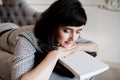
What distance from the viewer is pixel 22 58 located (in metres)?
0.95

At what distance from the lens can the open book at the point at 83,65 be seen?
0.88m

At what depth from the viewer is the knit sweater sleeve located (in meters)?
0.93

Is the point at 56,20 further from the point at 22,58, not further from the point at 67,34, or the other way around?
the point at 22,58

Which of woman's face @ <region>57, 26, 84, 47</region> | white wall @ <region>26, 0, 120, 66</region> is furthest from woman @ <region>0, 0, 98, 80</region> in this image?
white wall @ <region>26, 0, 120, 66</region>

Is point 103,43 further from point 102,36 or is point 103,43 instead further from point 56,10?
point 56,10

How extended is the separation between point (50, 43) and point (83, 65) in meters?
0.23

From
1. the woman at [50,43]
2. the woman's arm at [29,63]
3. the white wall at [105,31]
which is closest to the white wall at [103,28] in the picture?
the white wall at [105,31]

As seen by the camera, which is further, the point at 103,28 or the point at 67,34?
the point at 103,28

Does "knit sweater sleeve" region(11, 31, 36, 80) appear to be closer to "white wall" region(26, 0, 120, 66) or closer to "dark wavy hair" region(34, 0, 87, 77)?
"dark wavy hair" region(34, 0, 87, 77)

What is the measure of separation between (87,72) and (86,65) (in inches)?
2.9

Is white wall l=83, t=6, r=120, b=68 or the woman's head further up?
the woman's head

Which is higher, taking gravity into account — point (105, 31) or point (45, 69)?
point (45, 69)

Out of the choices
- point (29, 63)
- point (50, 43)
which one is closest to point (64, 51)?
point (50, 43)

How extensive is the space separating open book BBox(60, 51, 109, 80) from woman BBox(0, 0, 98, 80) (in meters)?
0.05
